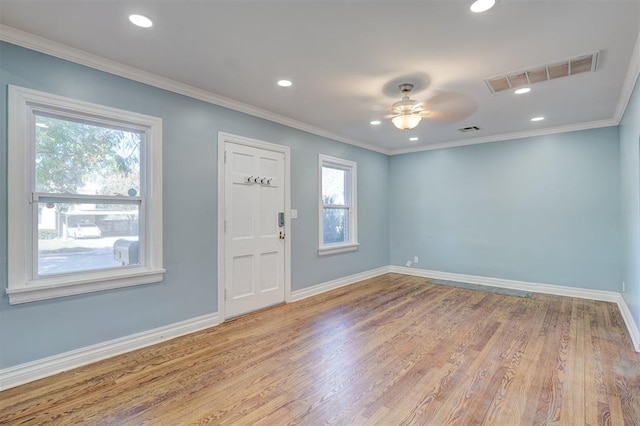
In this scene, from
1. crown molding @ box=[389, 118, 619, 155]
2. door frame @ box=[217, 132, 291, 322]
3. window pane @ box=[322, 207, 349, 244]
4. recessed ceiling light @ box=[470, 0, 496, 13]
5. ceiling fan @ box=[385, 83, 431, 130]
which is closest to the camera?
recessed ceiling light @ box=[470, 0, 496, 13]

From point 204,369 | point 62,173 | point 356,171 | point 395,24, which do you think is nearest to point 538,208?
point 356,171

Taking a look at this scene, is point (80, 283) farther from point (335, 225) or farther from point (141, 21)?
point (335, 225)

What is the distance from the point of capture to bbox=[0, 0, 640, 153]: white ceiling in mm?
2098

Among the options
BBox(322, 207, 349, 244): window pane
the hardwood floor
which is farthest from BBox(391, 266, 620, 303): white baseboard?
BBox(322, 207, 349, 244): window pane

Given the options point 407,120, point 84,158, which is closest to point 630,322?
point 407,120

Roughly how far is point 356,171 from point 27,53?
4523 millimetres

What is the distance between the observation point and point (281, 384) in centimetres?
237

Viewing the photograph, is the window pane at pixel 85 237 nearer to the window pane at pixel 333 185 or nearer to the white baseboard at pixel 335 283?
the white baseboard at pixel 335 283

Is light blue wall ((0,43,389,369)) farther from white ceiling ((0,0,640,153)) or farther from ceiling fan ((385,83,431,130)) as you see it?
ceiling fan ((385,83,431,130))

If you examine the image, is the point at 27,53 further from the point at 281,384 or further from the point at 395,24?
the point at 281,384

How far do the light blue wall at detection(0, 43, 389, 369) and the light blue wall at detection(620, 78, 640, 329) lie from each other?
364cm

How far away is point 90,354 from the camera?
8.81 feet

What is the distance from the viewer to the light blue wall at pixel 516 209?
461 cm

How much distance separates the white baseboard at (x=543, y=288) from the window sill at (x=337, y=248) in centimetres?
151
